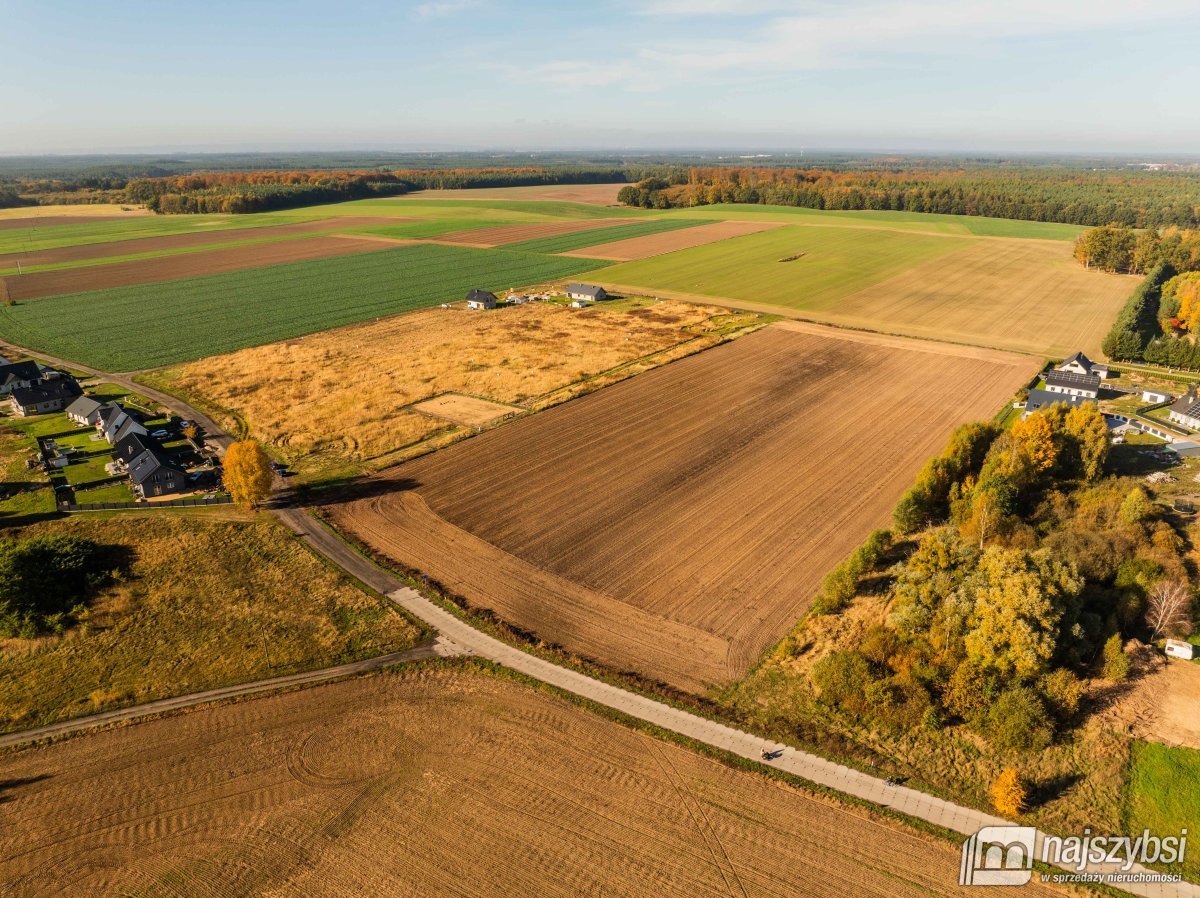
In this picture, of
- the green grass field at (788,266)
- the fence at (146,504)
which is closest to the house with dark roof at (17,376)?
the fence at (146,504)

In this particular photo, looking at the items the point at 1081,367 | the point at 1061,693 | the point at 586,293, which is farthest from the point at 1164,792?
the point at 586,293

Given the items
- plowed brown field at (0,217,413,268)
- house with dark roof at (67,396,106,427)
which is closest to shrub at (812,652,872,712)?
house with dark roof at (67,396,106,427)

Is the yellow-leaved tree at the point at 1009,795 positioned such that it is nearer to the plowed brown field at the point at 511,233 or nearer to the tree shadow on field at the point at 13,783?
the tree shadow on field at the point at 13,783

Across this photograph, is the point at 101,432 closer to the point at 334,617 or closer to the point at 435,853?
the point at 334,617

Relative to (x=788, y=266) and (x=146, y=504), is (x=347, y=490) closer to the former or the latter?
(x=146, y=504)

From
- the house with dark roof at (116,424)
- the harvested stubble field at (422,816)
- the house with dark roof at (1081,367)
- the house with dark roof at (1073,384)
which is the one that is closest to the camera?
the harvested stubble field at (422,816)

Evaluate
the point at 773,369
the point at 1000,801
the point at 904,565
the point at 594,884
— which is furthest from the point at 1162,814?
the point at 773,369
